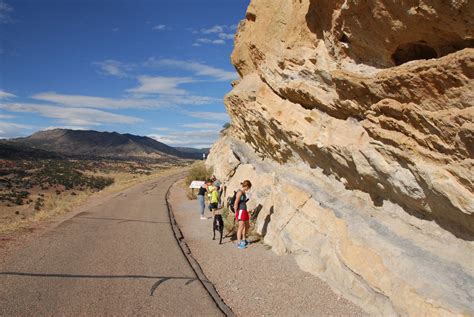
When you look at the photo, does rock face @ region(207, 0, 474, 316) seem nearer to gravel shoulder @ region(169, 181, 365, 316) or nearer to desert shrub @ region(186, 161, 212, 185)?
gravel shoulder @ region(169, 181, 365, 316)

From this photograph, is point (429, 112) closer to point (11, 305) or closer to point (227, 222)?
point (11, 305)

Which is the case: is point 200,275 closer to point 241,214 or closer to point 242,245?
point 242,245

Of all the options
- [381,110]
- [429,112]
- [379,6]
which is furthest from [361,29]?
[429,112]

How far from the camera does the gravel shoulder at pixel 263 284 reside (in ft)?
22.9

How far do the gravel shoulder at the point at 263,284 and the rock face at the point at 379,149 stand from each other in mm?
302

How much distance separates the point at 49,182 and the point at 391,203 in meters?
46.9

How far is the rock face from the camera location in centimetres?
570

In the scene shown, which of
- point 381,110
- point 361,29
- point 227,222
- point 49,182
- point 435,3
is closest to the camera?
point 435,3

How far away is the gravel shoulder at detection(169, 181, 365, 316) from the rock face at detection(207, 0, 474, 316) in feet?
0.99

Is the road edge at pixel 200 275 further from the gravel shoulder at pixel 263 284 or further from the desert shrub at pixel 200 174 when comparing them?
the desert shrub at pixel 200 174

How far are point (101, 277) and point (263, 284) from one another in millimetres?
3290

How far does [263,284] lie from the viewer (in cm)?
832

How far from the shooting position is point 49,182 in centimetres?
4759

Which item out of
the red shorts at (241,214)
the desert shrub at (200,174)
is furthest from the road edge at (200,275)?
the desert shrub at (200,174)
